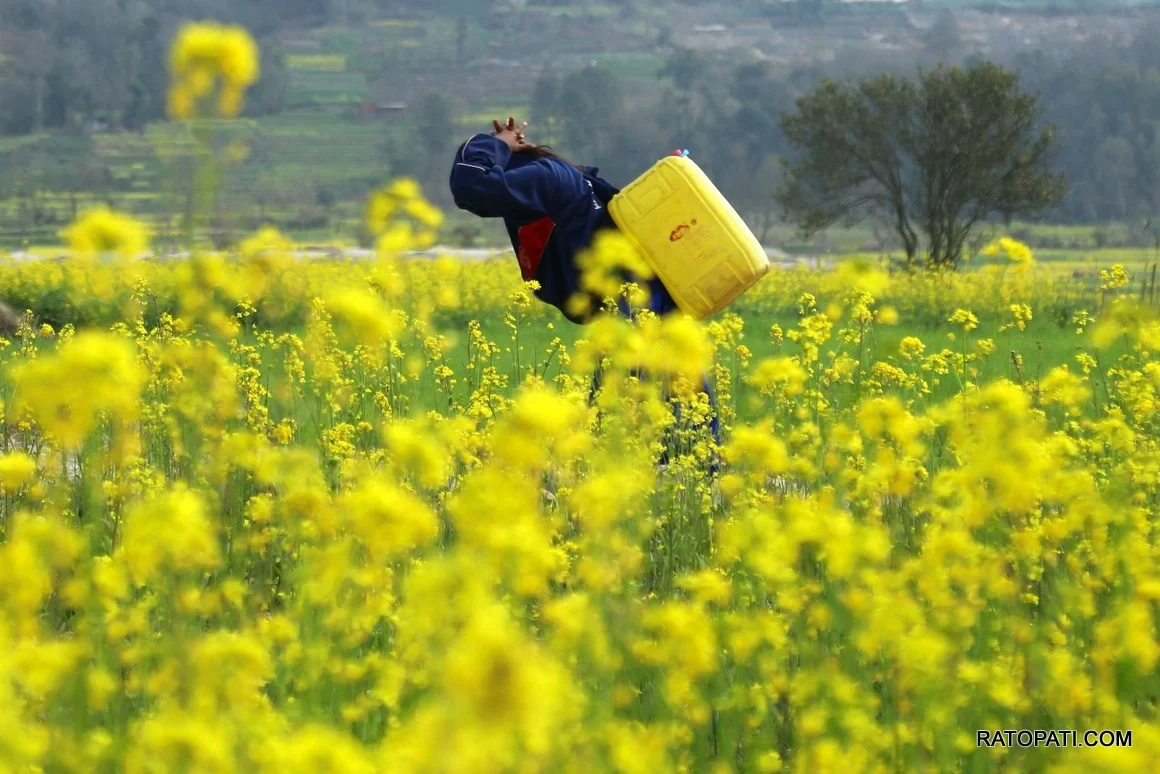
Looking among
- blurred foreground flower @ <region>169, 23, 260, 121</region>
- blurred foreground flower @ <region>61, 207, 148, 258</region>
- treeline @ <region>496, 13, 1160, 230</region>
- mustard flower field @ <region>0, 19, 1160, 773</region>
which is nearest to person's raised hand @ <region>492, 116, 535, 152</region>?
mustard flower field @ <region>0, 19, 1160, 773</region>

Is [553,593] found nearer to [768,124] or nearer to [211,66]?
[211,66]

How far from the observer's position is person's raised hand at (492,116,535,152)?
5375 mm

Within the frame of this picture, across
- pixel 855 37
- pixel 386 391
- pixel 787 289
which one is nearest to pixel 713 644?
pixel 386 391

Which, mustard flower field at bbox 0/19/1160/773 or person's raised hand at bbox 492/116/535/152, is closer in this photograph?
mustard flower field at bbox 0/19/1160/773

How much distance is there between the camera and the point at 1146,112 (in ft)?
237

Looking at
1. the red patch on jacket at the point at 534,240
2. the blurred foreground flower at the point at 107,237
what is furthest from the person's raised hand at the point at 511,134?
the blurred foreground flower at the point at 107,237

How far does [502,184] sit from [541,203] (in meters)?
0.23

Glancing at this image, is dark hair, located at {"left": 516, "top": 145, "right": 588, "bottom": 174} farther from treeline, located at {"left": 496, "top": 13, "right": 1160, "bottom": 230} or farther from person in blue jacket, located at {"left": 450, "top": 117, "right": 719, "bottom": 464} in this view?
treeline, located at {"left": 496, "top": 13, "right": 1160, "bottom": 230}

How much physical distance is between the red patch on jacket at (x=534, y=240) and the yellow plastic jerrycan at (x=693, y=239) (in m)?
0.37

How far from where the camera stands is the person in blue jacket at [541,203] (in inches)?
201

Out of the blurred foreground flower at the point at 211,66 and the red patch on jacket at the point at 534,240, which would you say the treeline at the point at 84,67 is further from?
the blurred foreground flower at the point at 211,66

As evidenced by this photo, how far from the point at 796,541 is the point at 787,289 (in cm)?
1453

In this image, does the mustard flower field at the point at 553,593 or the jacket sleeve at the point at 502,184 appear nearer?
the mustard flower field at the point at 553,593

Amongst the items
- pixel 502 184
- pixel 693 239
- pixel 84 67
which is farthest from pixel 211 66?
pixel 84 67
